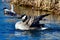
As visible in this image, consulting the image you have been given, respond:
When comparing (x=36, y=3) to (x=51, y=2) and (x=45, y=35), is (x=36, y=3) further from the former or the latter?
(x=45, y=35)

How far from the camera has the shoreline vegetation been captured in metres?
19.8

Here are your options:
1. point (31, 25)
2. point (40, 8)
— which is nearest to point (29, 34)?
point (31, 25)

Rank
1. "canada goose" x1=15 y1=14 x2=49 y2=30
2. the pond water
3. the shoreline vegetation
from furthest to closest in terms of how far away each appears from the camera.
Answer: the shoreline vegetation → "canada goose" x1=15 y1=14 x2=49 y2=30 → the pond water

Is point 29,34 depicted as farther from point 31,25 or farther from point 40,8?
point 40,8

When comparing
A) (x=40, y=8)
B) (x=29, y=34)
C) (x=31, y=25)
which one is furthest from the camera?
(x=40, y=8)

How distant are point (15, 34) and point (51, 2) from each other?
20.5ft

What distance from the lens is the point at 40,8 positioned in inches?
824

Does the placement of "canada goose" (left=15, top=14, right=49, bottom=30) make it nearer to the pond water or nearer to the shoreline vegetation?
the pond water

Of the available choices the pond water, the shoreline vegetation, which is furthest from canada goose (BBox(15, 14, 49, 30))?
the shoreline vegetation

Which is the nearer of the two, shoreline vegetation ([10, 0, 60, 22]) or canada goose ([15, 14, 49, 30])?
canada goose ([15, 14, 49, 30])

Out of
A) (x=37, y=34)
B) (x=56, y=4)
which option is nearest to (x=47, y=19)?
(x=56, y=4)

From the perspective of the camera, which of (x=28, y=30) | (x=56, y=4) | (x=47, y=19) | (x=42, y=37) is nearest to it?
(x=42, y=37)

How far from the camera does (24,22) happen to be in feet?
54.0

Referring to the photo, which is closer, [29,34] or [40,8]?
[29,34]
